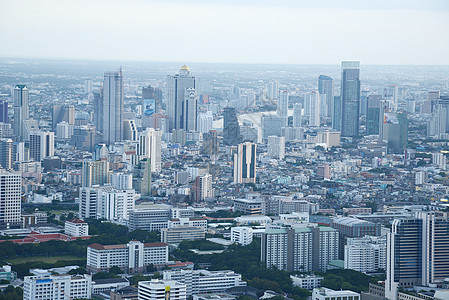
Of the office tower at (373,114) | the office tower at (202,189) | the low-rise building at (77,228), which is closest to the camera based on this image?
the low-rise building at (77,228)

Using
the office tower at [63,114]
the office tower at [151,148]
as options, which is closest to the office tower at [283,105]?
the office tower at [63,114]

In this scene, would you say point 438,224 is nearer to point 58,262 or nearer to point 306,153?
point 58,262

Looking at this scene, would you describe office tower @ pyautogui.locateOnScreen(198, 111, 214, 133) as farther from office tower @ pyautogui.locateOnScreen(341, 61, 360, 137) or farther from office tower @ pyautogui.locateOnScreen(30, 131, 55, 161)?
office tower @ pyautogui.locateOnScreen(30, 131, 55, 161)

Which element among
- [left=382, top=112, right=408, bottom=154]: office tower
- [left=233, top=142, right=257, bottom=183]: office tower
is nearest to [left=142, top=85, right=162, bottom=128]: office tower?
[left=382, top=112, right=408, bottom=154]: office tower

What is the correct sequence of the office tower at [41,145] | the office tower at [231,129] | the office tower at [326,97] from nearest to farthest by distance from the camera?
1. the office tower at [231,129]
2. the office tower at [41,145]
3. the office tower at [326,97]

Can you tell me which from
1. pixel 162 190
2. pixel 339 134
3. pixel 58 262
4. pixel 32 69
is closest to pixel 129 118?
pixel 32 69

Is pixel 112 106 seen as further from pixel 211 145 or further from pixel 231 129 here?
pixel 231 129

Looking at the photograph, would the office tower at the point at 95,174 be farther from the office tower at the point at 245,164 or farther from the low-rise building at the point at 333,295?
the low-rise building at the point at 333,295
